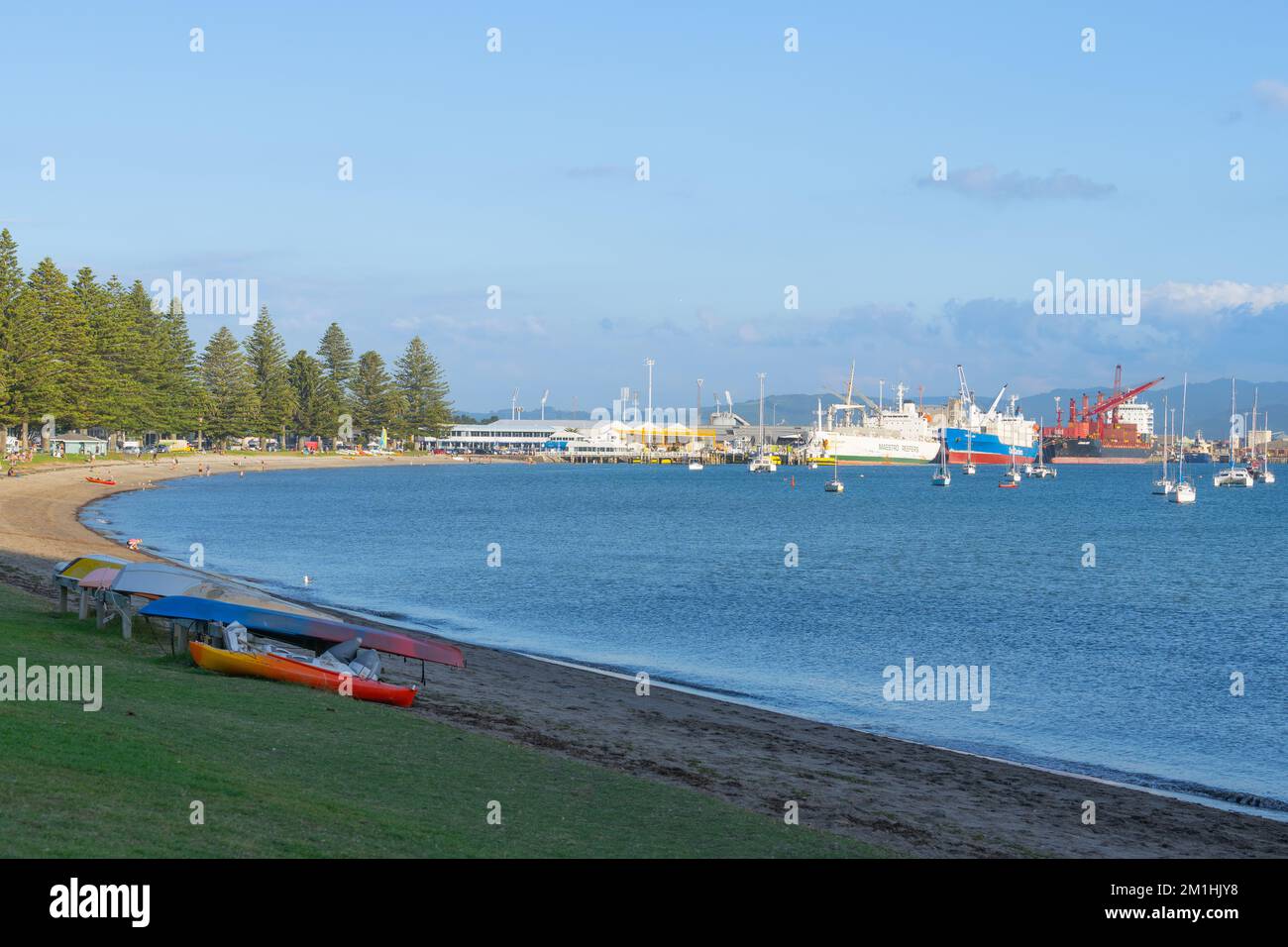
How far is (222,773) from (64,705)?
350cm

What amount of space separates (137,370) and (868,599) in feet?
338

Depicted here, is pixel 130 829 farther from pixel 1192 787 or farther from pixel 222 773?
pixel 1192 787

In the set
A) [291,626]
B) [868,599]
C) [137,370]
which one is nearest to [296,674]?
[291,626]

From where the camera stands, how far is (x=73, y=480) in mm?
96188

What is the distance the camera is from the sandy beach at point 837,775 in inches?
589

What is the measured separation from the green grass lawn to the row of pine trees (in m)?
85.3

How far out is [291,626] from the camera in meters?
21.1

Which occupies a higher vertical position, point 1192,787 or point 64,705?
point 64,705

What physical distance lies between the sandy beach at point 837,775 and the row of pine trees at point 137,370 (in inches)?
3206

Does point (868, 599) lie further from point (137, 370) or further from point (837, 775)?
point (137, 370)

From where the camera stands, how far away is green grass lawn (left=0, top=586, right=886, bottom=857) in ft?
33.1

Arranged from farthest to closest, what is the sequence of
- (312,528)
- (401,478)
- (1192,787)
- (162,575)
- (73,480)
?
1. (401,478)
2. (73,480)
3. (312,528)
4. (162,575)
5. (1192,787)

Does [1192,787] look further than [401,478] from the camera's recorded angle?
No

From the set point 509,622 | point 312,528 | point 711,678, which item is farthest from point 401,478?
point 711,678
